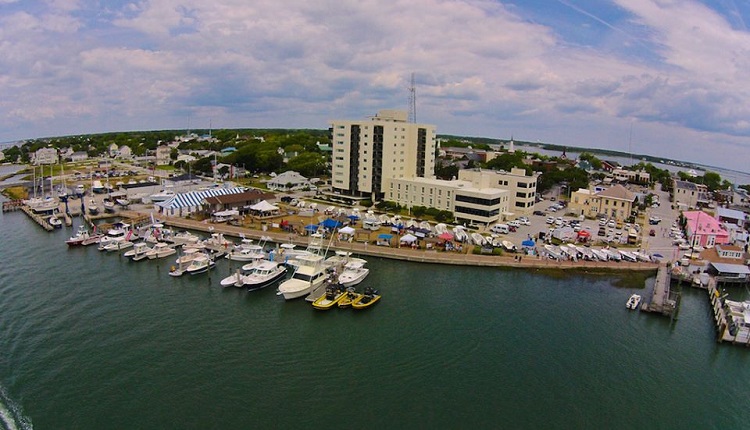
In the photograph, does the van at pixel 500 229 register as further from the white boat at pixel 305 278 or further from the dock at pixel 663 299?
the white boat at pixel 305 278

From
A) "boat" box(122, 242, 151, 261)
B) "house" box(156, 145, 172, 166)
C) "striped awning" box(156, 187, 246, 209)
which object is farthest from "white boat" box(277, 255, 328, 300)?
"house" box(156, 145, 172, 166)

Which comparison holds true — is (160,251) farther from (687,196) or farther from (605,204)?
(687,196)

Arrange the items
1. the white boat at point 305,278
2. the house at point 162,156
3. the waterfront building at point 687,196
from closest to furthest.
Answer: the white boat at point 305,278
the waterfront building at point 687,196
the house at point 162,156

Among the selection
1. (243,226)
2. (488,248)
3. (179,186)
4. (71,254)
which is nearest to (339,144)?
(243,226)

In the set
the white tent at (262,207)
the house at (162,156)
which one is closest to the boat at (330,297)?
the white tent at (262,207)

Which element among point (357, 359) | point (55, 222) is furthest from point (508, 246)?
point (55, 222)

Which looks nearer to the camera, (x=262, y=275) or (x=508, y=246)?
(x=262, y=275)

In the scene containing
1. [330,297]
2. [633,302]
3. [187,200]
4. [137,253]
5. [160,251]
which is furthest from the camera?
[187,200]
